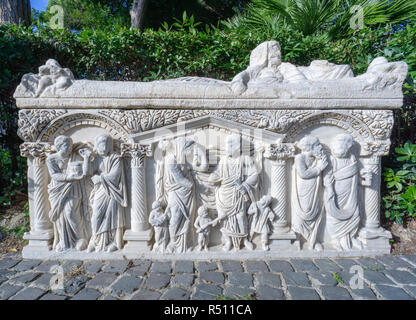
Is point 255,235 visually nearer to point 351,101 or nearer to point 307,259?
point 307,259

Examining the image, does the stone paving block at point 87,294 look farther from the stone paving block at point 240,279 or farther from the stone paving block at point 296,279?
the stone paving block at point 296,279

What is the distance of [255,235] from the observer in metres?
2.91

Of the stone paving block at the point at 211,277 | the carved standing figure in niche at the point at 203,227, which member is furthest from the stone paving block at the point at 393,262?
the carved standing figure in niche at the point at 203,227

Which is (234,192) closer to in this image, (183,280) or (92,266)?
(183,280)

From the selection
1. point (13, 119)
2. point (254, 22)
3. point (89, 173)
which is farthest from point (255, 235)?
point (254, 22)

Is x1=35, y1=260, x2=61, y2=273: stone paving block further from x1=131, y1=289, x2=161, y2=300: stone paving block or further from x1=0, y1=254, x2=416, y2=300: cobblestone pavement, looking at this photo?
x1=131, y1=289, x2=161, y2=300: stone paving block

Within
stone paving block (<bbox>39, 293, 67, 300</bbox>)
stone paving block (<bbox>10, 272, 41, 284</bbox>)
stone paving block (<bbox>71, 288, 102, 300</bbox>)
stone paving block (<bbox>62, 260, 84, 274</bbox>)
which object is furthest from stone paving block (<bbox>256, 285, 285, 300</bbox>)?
stone paving block (<bbox>10, 272, 41, 284</bbox>)

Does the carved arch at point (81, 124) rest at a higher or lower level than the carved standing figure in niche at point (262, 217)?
higher

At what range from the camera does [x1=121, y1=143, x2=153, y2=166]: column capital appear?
277 centimetres

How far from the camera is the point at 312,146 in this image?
2.80m

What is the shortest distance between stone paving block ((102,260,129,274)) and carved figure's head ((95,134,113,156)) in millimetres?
1193

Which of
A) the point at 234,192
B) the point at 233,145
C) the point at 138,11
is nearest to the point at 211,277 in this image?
the point at 234,192

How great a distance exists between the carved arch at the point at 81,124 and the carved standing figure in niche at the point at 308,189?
6.32ft

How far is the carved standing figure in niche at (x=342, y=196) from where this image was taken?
9.23 feet
